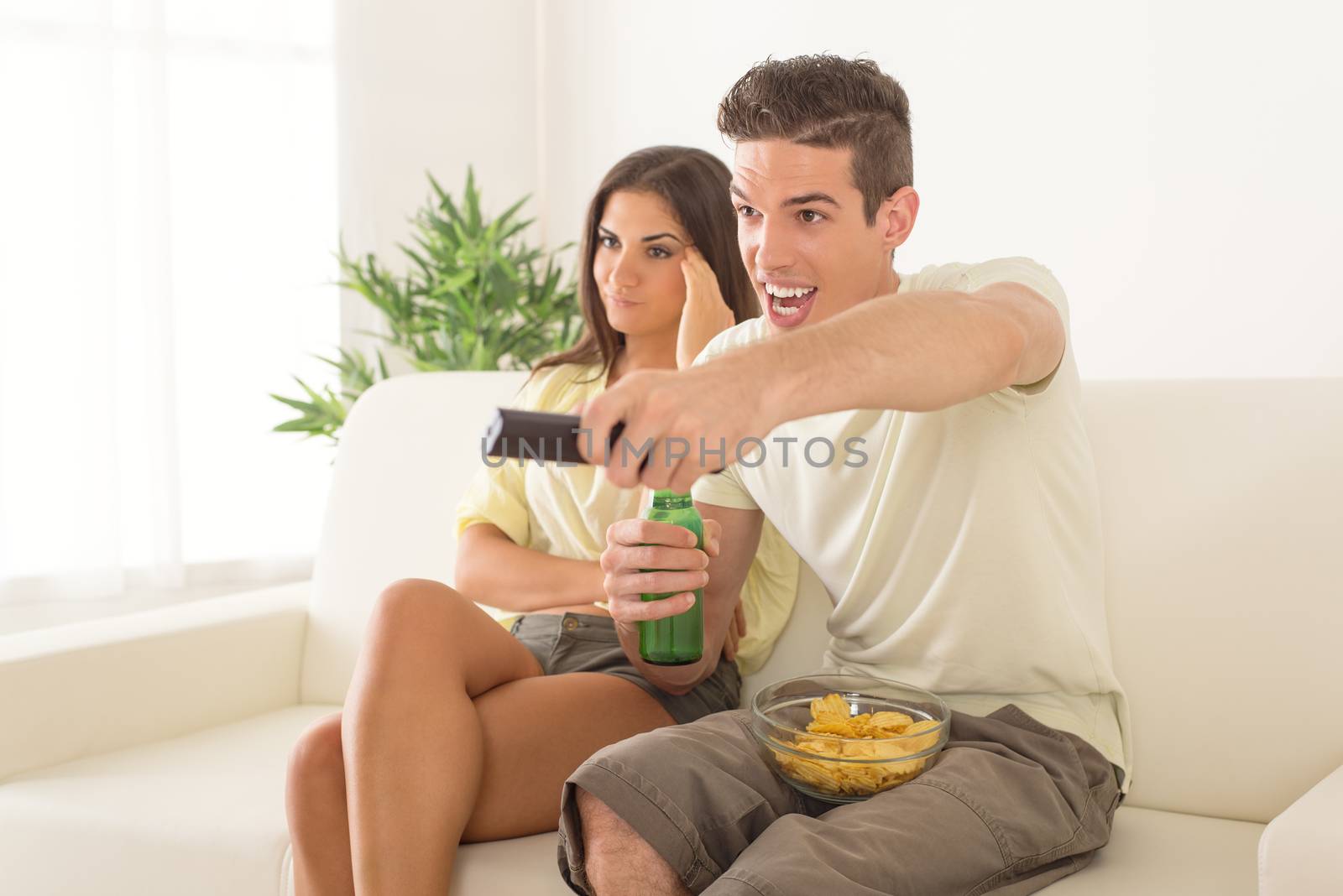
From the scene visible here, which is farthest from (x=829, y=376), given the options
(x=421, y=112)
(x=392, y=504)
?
(x=421, y=112)

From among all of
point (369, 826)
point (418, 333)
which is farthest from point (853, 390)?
point (418, 333)

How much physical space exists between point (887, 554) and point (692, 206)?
28.1 inches

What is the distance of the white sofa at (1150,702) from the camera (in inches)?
56.8

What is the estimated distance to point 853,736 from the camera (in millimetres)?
1268

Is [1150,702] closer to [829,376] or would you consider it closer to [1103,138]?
[829,376]

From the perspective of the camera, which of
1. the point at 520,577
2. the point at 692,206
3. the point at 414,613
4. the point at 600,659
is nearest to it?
the point at 414,613

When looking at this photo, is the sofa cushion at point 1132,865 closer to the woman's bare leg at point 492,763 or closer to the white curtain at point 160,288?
the woman's bare leg at point 492,763

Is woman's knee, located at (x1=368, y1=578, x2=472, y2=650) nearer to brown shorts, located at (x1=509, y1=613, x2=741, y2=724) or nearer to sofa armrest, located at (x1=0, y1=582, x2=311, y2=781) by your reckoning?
brown shorts, located at (x1=509, y1=613, x2=741, y2=724)

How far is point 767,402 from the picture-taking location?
94 centimetres

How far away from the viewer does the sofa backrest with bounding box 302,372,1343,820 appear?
57.6 inches

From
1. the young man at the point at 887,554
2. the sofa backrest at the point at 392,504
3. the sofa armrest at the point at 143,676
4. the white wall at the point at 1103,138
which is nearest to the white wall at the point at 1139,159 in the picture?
the white wall at the point at 1103,138

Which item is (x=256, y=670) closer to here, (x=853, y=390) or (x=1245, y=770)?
(x=853, y=390)

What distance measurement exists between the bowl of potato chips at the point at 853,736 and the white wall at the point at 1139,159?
1541mm

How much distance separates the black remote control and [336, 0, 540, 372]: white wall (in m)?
2.97
